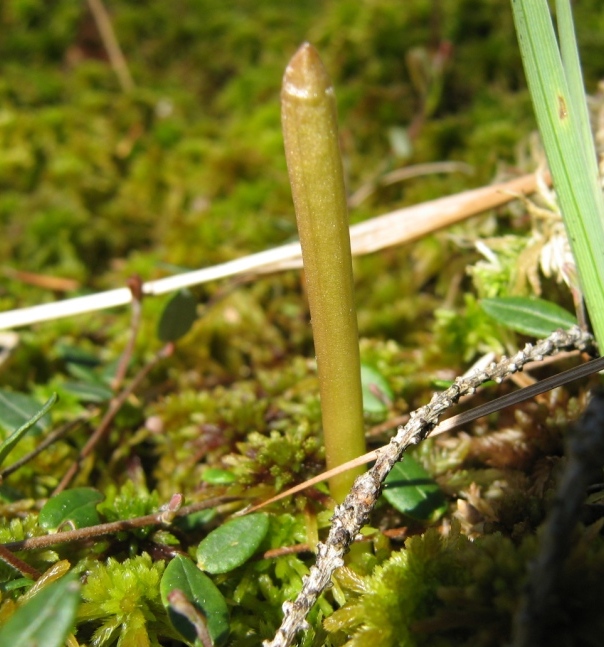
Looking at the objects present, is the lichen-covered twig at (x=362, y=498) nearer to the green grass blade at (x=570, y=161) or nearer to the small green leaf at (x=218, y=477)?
the green grass blade at (x=570, y=161)

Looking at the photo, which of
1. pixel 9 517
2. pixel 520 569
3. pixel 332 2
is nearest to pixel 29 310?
pixel 9 517

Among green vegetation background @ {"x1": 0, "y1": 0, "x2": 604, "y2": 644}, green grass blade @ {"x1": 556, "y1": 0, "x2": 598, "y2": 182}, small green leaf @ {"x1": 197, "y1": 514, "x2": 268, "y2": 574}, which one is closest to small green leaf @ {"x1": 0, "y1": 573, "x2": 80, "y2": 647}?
small green leaf @ {"x1": 197, "y1": 514, "x2": 268, "y2": 574}

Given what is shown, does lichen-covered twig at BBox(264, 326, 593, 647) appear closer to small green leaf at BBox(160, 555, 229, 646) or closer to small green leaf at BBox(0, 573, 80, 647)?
small green leaf at BBox(160, 555, 229, 646)

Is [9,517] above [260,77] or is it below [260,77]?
below

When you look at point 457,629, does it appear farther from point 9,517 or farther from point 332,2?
point 332,2

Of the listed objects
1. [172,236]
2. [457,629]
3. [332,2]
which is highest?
[332,2]

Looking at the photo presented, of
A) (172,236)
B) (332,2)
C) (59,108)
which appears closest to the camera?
(172,236)
